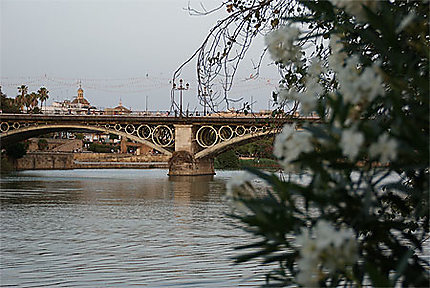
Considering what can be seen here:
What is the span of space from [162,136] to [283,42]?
36493mm

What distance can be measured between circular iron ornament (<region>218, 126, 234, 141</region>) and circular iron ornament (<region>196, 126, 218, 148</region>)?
0.28 metres

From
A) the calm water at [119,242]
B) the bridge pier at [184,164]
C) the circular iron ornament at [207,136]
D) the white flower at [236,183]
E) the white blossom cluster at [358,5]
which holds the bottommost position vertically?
the calm water at [119,242]

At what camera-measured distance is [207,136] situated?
1522 inches

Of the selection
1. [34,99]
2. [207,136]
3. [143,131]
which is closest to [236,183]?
[143,131]

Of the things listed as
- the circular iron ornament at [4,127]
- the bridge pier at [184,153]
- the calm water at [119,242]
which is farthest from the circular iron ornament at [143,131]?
the calm water at [119,242]

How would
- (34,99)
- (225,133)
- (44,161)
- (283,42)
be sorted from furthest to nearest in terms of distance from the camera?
(34,99), (44,161), (225,133), (283,42)

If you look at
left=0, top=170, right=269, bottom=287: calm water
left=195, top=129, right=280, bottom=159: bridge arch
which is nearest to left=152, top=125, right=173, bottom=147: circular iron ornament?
left=195, top=129, right=280, bottom=159: bridge arch

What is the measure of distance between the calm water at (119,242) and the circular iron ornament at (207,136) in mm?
14565

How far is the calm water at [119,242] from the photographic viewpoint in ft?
24.4

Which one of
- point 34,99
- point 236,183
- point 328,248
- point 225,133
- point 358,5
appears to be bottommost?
point 328,248

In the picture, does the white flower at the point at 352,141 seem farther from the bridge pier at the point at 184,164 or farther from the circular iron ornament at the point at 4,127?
the circular iron ornament at the point at 4,127

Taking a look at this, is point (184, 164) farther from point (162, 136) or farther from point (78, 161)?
point (78, 161)

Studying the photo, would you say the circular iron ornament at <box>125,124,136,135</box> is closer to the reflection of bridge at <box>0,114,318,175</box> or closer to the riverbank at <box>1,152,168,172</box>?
the reflection of bridge at <box>0,114,318,175</box>

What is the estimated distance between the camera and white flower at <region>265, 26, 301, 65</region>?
184cm
